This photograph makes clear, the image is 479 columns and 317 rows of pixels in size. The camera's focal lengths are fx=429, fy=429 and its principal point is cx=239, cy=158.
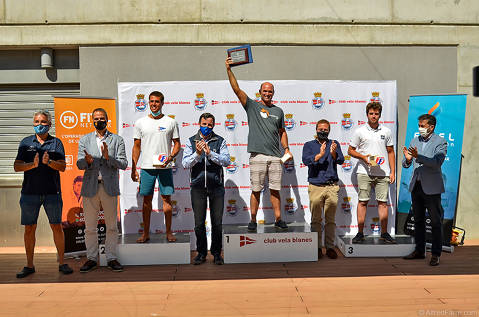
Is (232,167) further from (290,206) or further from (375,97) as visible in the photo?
(375,97)

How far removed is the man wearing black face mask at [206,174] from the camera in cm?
500

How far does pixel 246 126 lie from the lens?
5984mm

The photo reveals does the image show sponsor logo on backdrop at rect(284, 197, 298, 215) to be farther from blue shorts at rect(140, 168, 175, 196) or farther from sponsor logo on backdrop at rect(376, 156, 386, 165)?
blue shorts at rect(140, 168, 175, 196)

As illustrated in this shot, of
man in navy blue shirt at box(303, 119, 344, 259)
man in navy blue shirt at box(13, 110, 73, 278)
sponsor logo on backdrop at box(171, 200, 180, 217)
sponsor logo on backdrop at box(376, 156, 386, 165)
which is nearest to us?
man in navy blue shirt at box(13, 110, 73, 278)

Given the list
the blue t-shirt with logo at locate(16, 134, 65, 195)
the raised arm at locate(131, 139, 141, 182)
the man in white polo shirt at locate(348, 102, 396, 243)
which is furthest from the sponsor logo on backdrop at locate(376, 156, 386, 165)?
the blue t-shirt with logo at locate(16, 134, 65, 195)

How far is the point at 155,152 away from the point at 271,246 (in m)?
1.80

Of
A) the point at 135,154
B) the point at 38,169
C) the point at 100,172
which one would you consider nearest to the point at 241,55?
the point at 135,154

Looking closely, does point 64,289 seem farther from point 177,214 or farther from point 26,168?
point 177,214

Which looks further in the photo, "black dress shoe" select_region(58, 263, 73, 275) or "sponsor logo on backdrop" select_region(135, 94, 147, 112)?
"sponsor logo on backdrop" select_region(135, 94, 147, 112)

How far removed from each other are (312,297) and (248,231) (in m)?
1.44

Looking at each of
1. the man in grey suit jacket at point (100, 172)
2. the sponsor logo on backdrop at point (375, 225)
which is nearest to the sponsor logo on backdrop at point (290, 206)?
the sponsor logo on backdrop at point (375, 225)

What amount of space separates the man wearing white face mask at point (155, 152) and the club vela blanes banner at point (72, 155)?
871mm

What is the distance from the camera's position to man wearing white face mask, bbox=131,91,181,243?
5164 millimetres

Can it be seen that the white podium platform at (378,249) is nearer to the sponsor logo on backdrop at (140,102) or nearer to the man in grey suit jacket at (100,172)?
the man in grey suit jacket at (100,172)
